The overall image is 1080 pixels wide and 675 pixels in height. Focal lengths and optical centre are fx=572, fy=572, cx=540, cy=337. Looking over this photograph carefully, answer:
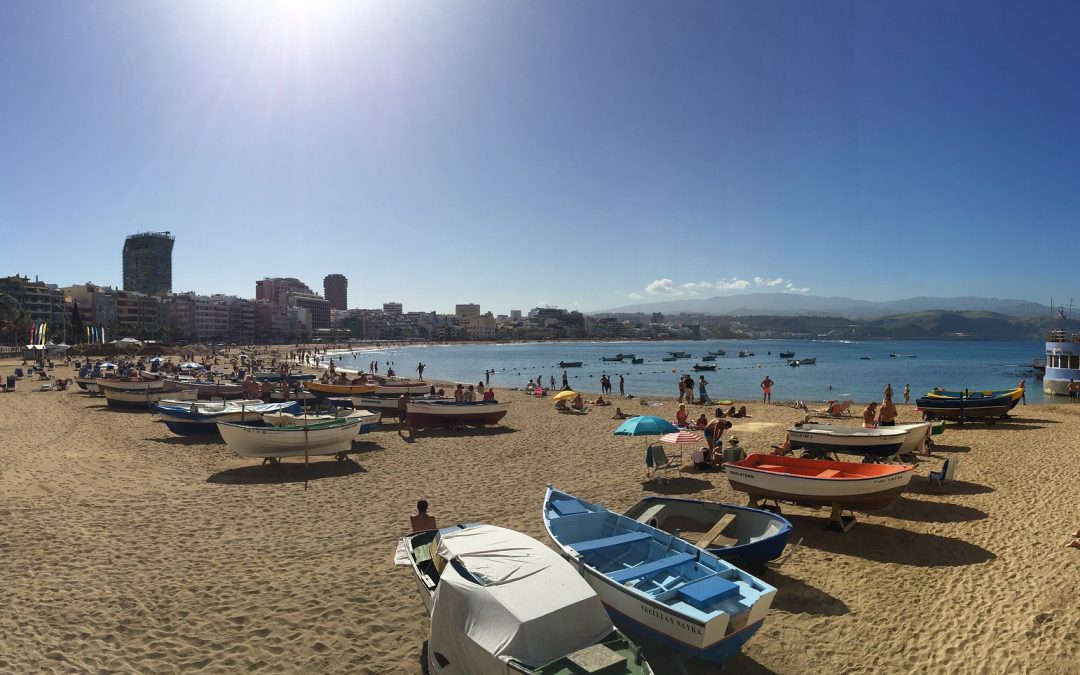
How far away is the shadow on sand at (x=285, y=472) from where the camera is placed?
14070 mm

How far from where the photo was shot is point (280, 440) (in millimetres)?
15438

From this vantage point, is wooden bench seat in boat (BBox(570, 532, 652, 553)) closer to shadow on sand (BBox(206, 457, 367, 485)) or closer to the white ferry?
shadow on sand (BBox(206, 457, 367, 485))

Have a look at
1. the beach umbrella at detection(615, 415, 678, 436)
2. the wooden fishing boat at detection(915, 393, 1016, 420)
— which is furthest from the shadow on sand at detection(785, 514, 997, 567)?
the wooden fishing boat at detection(915, 393, 1016, 420)

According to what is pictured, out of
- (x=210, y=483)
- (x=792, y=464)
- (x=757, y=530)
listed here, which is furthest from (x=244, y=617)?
(x=792, y=464)

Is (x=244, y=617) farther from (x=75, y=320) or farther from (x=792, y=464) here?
(x=75, y=320)

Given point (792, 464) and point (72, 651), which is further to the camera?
point (792, 464)

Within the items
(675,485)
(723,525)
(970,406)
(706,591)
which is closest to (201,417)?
(675,485)

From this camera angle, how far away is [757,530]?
827 cm

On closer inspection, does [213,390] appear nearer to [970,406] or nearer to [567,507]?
[567,507]

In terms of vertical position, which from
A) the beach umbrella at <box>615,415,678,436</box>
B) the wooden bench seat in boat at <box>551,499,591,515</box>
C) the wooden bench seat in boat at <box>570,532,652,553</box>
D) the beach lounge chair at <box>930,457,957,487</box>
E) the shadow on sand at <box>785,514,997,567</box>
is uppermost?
the beach umbrella at <box>615,415,678,436</box>

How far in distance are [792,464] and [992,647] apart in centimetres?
488

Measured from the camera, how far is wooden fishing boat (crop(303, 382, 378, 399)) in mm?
27625

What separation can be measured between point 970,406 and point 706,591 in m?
21.4

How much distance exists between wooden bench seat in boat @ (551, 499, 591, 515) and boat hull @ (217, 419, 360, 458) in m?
9.11
